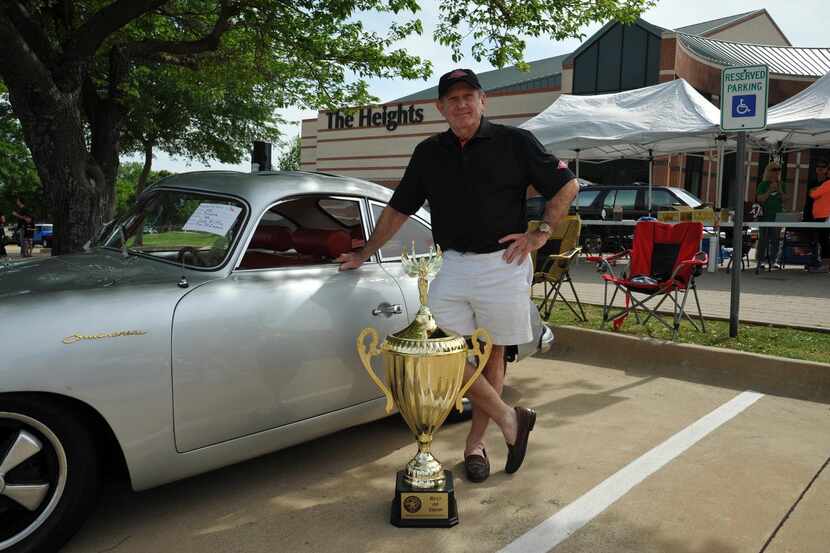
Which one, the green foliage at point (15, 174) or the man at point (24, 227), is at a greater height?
the green foliage at point (15, 174)

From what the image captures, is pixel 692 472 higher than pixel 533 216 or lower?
lower

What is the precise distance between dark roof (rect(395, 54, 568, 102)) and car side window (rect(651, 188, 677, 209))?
24993 millimetres

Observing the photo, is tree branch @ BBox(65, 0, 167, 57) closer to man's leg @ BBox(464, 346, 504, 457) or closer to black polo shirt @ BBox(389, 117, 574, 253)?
black polo shirt @ BBox(389, 117, 574, 253)

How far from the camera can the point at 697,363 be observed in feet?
17.4

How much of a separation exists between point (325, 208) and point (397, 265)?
1.85 feet

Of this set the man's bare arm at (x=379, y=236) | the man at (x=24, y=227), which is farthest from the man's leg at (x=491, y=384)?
the man at (x=24, y=227)

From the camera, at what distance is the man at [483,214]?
9.86 ft

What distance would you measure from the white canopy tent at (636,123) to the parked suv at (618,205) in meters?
0.95

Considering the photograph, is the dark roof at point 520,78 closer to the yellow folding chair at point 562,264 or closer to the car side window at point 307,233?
the yellow folding chair at point 562,264

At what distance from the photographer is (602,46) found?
2589cm

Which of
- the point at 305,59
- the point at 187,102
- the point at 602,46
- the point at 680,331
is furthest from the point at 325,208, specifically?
the point at 602,46

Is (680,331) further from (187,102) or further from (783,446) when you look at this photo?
(187,102)

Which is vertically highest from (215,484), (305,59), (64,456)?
(305,59)

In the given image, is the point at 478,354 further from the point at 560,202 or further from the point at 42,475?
the point at 42,475
